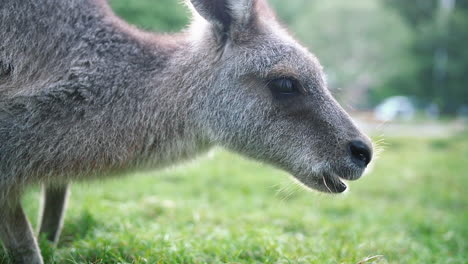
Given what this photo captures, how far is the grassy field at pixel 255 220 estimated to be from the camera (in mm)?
3963

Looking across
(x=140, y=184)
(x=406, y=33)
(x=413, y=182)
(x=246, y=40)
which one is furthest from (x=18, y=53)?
(x=406, y=33)

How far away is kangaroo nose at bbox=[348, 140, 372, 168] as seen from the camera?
3.65 metres

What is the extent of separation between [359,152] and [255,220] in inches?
97.1

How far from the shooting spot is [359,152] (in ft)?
12.0

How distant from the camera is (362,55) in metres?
33.2

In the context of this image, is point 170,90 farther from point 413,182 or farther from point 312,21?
point 312,21

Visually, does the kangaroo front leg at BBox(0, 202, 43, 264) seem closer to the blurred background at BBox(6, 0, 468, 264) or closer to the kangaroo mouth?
the blurred background at BBox(6, 0, 468, 264)

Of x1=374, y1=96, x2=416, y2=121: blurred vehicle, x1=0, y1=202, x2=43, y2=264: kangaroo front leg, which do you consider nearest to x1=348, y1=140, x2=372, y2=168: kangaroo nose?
x1=0, y1=202, x2=43, y2=264: kangaroo front leg

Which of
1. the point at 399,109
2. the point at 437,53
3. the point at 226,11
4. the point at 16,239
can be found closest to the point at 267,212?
the point at 226,11

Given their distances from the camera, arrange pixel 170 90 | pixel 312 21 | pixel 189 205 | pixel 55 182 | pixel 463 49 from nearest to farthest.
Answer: pixel 55 182, pixel 170 90, pixel 189 205, pixel 463 49, pixel 312 21

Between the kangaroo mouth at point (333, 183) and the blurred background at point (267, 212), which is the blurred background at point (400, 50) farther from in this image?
the kangaroo mouth at point (333, 183)

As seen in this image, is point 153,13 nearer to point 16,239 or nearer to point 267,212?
point 267,212

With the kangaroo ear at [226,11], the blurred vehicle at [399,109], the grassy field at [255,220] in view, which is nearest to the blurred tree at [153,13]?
the grassy field at [255,220]

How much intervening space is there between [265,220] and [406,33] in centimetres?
2907
